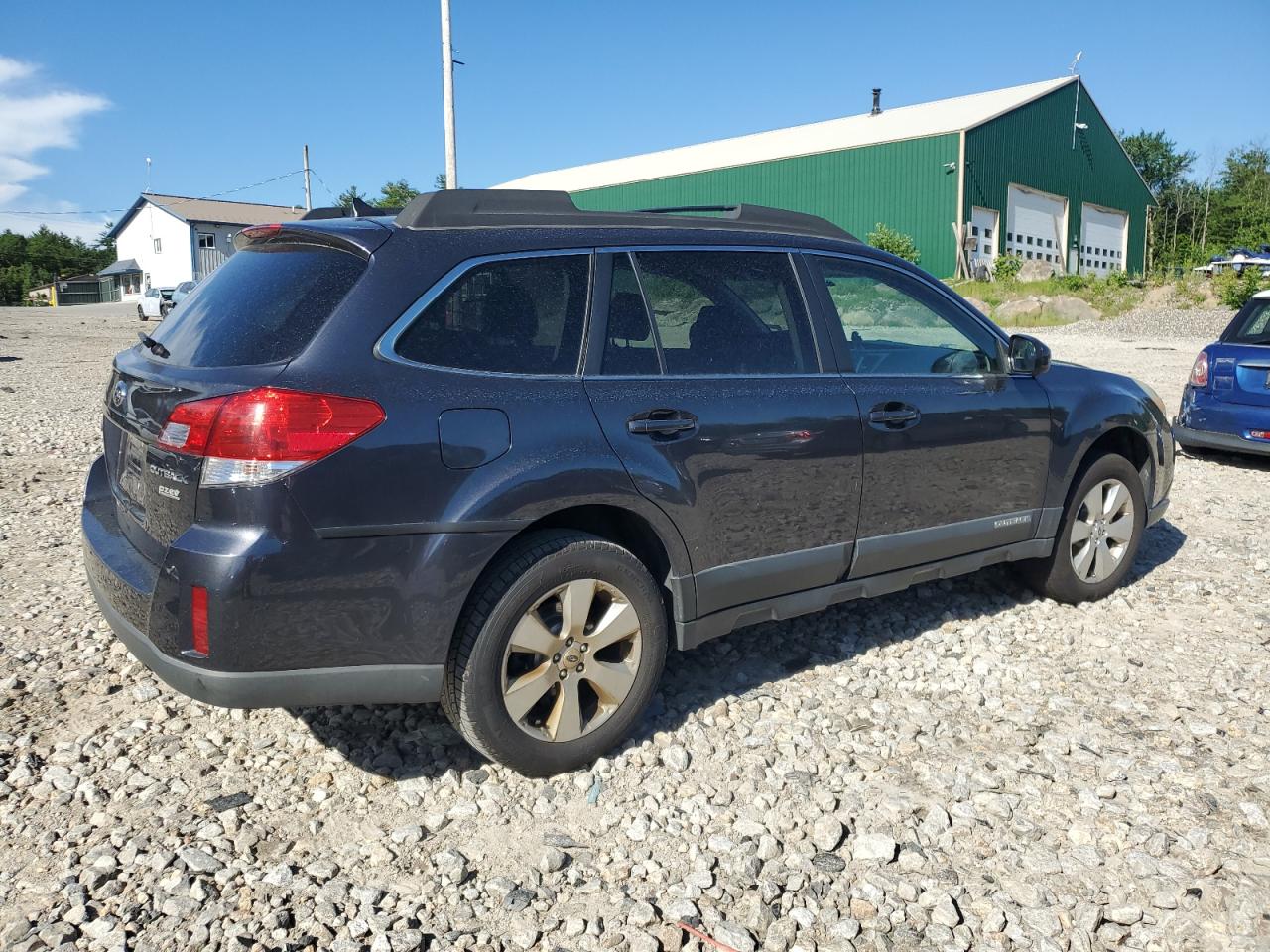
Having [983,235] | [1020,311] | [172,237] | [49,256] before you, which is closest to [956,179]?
[983,235]

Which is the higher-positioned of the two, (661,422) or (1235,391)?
(661,422)

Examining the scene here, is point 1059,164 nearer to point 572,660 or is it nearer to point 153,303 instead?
point 153,303

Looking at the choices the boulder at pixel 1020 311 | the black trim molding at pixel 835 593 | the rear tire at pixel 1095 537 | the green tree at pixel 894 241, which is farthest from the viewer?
the green tree at pixel 894 241

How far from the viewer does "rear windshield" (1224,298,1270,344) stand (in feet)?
28.3

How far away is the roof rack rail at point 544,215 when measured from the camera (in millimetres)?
3363

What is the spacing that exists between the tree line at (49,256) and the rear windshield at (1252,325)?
88986mm

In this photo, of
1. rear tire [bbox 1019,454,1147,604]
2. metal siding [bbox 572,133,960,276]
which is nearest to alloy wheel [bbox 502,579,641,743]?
rear tire [bbox 1019,454,1147,604]

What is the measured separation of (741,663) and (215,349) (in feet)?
8.27

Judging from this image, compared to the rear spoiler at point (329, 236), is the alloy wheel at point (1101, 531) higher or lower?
lower

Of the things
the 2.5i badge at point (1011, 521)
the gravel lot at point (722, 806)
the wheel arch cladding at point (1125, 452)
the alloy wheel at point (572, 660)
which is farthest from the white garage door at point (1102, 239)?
the alloy wheel at point (572, 660)

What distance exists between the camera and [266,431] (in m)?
2.84

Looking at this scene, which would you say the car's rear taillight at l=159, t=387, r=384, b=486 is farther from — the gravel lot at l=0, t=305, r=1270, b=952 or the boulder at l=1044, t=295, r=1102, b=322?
the boulder at l=1044, t=295, r=1102, b=322

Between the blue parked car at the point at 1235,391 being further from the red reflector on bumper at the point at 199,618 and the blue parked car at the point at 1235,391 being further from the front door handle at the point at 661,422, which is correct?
the red reflector on bumper at the point at 199,618

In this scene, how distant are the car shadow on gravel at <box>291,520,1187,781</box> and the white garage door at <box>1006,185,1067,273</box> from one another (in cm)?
3580
